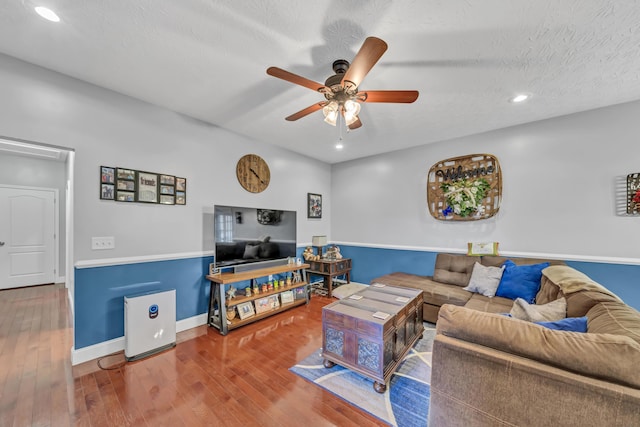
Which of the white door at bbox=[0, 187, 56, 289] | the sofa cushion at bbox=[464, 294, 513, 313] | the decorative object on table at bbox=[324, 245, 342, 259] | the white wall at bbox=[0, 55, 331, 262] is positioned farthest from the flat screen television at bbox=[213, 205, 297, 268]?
the white door at bbox=[0, 187, 56, 289]

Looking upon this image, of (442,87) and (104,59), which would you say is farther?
(442,87)

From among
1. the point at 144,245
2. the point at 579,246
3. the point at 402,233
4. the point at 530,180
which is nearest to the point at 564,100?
the point at 530,180

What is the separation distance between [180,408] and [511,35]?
3.55 m

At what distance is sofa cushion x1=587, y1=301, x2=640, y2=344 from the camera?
104cm

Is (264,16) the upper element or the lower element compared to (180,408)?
upper

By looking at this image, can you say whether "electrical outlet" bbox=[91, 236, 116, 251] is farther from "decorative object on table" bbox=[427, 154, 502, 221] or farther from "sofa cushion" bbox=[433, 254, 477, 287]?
"decorative object on table" bbox=[427, 154, 502, 221]

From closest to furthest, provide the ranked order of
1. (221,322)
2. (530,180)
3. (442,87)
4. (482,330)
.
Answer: (482,330), (442,87), (221,322), (530,180)

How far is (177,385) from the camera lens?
1.97 metres

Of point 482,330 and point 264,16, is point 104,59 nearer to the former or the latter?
point 264,16

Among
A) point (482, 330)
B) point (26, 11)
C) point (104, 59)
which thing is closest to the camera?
point (482, 330)

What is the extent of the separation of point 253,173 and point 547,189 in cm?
403

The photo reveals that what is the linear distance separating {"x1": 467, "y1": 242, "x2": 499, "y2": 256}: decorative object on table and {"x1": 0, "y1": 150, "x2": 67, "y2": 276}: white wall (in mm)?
7382

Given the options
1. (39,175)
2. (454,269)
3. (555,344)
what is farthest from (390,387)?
(39,175)

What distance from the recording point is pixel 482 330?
45.3 inches
